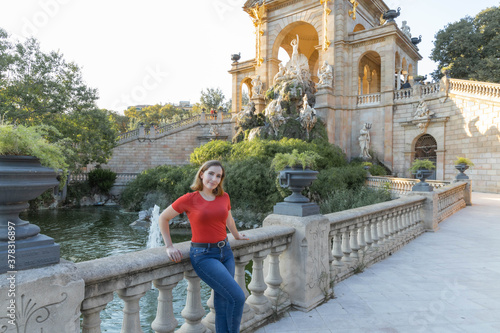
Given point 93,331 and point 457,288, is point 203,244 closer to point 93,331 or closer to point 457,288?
point 93,331

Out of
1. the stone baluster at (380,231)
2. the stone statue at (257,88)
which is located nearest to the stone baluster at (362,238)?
the stone baluster at (380,231)

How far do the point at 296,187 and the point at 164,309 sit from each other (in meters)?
2.04

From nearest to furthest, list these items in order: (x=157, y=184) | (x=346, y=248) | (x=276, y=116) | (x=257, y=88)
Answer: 1. (x=346, y=248)
2. (x=157, y=184)
3. (x=276, y=116)
4. (x=257, y=88)

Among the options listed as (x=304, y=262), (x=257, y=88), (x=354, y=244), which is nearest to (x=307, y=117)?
(x=257, y=88)

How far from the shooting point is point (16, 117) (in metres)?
17.9

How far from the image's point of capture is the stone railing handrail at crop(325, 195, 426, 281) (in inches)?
181

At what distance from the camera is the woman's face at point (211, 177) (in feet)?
8.70

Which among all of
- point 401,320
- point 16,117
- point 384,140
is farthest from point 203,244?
point 384,140

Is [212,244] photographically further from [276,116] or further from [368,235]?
[276,116]

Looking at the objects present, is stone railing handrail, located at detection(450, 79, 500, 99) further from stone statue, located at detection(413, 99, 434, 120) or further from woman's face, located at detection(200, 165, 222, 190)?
woman's face, located at detection(200, 165, 222, 190)

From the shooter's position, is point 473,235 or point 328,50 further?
point 328,50

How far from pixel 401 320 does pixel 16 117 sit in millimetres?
21538

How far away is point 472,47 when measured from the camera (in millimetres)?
26875

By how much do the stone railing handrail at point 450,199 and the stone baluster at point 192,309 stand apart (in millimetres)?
8943
